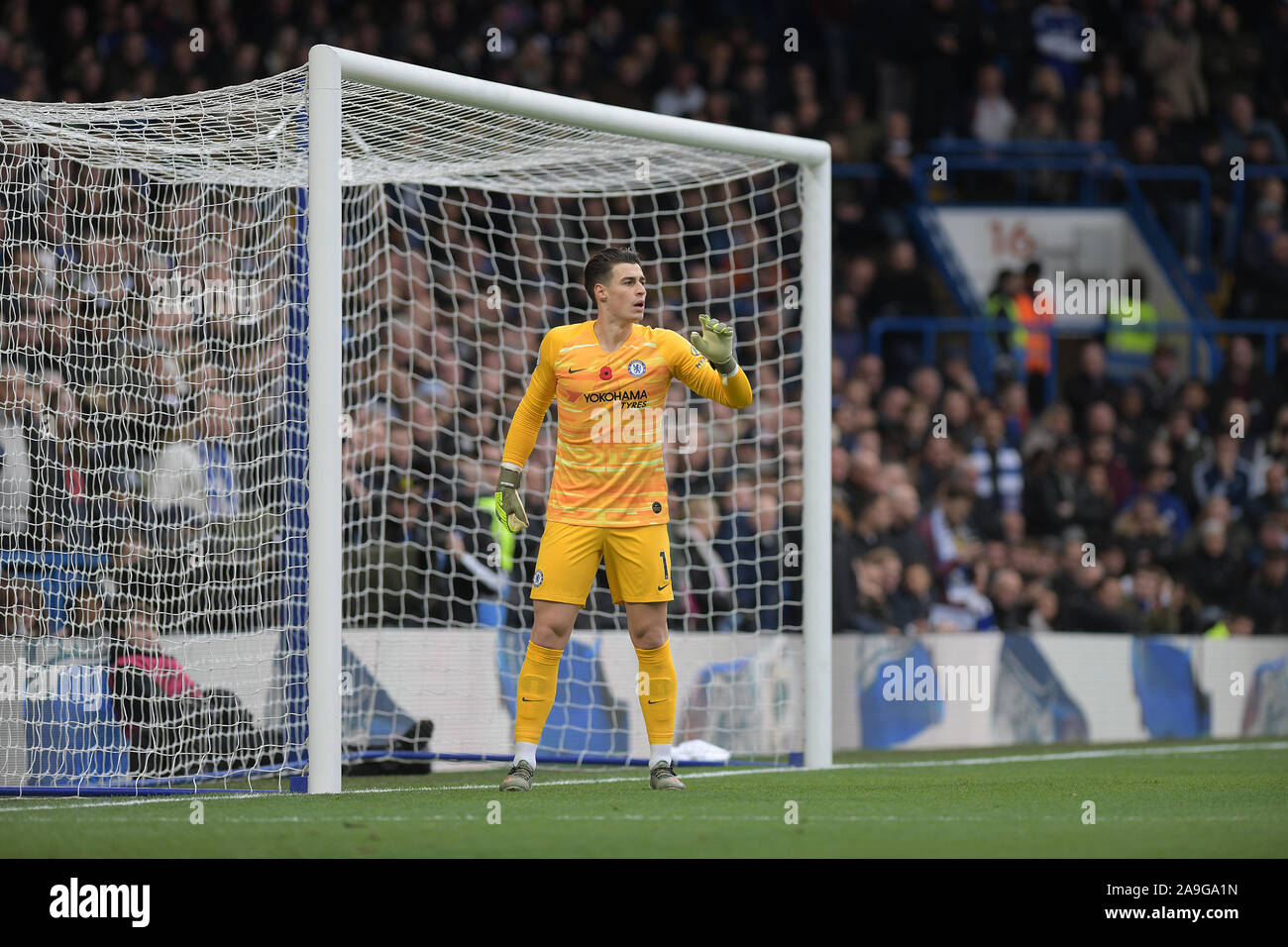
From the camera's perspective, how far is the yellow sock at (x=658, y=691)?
722cm

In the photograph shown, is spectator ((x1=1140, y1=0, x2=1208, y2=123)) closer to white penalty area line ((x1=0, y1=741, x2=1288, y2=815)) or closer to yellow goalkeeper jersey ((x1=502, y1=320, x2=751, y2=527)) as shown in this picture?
white penalty area line ((x1=0, y1=741, x2=1288, y2=815))

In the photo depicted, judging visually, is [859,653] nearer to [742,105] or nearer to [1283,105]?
[742,105]

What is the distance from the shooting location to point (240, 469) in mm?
8398

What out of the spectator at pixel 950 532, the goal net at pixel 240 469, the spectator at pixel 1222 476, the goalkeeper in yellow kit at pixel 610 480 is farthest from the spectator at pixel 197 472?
the spectator at pixel 1222 476

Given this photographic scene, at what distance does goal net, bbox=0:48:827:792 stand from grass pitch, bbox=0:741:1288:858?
0.72 meters

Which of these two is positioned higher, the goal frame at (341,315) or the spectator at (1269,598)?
the goal frame at (341,315)

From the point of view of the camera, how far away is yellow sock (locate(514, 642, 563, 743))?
7.12 m

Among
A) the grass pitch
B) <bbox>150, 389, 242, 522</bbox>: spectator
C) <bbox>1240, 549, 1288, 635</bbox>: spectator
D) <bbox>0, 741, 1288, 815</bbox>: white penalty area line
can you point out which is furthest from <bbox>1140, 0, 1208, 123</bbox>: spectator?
<bbox>150, 389, 242, 522</bbox>: spectator

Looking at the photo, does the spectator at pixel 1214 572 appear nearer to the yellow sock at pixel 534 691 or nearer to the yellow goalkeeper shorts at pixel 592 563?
the yellow goalkeeper shorts at pixel 592 563

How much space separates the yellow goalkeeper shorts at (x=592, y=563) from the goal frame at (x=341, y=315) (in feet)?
2.57

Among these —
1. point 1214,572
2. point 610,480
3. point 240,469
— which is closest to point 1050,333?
point 1214,572

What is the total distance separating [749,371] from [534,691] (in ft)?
16.7

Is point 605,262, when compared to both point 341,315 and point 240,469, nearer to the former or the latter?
point 341,315

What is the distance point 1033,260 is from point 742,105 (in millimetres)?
2671
